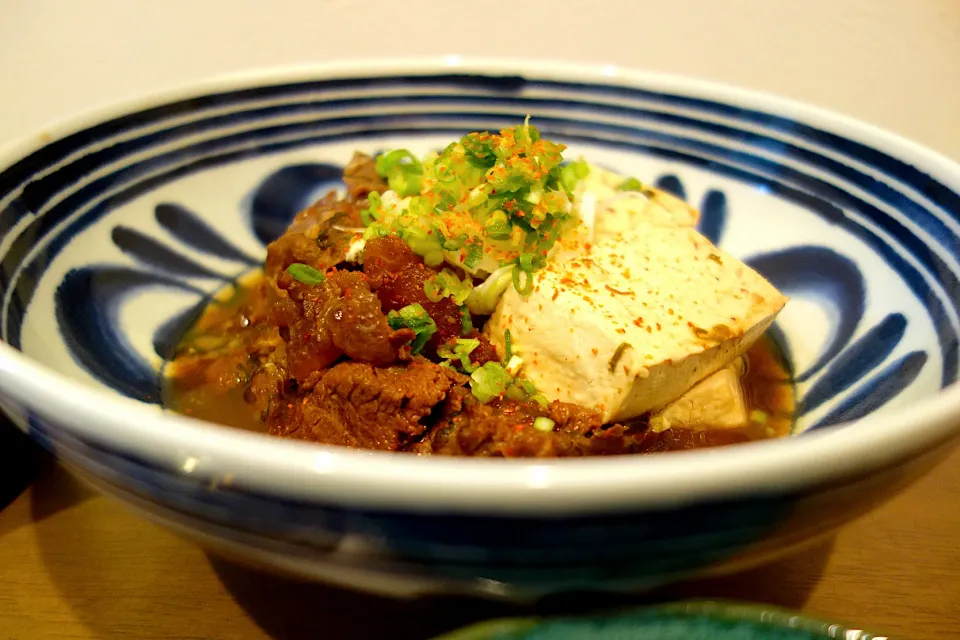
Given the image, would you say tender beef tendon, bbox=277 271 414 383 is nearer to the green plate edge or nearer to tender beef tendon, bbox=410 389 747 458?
tender beef tendon, bbox=410 389 747 458

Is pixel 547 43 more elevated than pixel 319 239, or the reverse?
pixel 547 43

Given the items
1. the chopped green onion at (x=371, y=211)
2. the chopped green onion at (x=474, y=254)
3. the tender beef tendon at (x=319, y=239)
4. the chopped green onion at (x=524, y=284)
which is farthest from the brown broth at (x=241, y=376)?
the chopped green onion at (x=474, y=254)

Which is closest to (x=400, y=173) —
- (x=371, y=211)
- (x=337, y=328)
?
(x=371, y=211)

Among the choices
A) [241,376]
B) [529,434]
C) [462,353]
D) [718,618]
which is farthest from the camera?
[241,376]

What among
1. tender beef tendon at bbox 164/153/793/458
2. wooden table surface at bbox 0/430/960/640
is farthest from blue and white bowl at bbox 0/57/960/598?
wooden table surface at bbox 0/430/960/640

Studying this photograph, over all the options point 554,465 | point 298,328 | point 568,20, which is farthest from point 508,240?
point 568,20

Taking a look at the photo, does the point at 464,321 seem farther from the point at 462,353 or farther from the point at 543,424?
the point at 543,424

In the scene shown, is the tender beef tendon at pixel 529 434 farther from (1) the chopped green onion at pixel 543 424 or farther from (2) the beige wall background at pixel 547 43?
(2) the beige wall background at pixel 547 43
